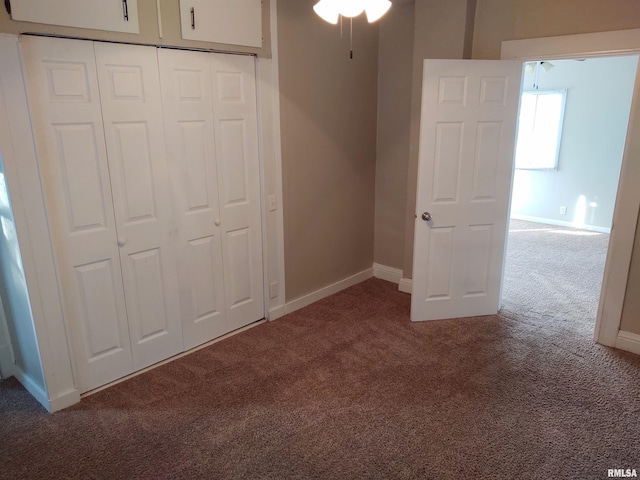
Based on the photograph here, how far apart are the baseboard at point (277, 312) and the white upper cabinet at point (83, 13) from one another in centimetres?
217

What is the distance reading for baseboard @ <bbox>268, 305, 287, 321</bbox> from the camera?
3664 millimetres

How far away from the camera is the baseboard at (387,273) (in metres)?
4.49

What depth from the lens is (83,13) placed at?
2307 millimetres

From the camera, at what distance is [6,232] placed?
2.40m

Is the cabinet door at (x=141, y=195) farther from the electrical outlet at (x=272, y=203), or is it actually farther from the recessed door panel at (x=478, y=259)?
the recessed door panel at (x=478, y=259)

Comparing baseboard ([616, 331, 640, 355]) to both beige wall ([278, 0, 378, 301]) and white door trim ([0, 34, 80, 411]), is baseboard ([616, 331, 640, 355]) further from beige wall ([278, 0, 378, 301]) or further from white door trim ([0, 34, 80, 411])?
white door trim ([0, 34, 80, 411])

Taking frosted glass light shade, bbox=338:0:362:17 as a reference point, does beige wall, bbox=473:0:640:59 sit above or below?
above

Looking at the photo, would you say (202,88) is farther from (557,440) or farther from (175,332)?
(557,440)

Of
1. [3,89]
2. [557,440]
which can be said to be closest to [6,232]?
[3,89]

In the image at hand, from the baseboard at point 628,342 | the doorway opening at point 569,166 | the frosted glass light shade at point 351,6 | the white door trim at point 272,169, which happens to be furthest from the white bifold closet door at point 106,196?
the doorway opening at point 569,166

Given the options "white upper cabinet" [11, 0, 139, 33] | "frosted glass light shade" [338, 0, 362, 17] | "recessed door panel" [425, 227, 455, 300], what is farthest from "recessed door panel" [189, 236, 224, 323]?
"frosted glass light shade" [338, 0, 362, 17]

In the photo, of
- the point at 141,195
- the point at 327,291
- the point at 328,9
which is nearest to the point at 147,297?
the point at 141,195

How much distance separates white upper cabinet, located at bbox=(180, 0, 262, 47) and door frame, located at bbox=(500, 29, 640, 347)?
71.2 inches

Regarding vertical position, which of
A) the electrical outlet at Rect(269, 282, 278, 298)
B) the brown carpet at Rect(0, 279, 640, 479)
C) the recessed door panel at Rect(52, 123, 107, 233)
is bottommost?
the brown carpet at Rect(0, 279, 640, 479)
